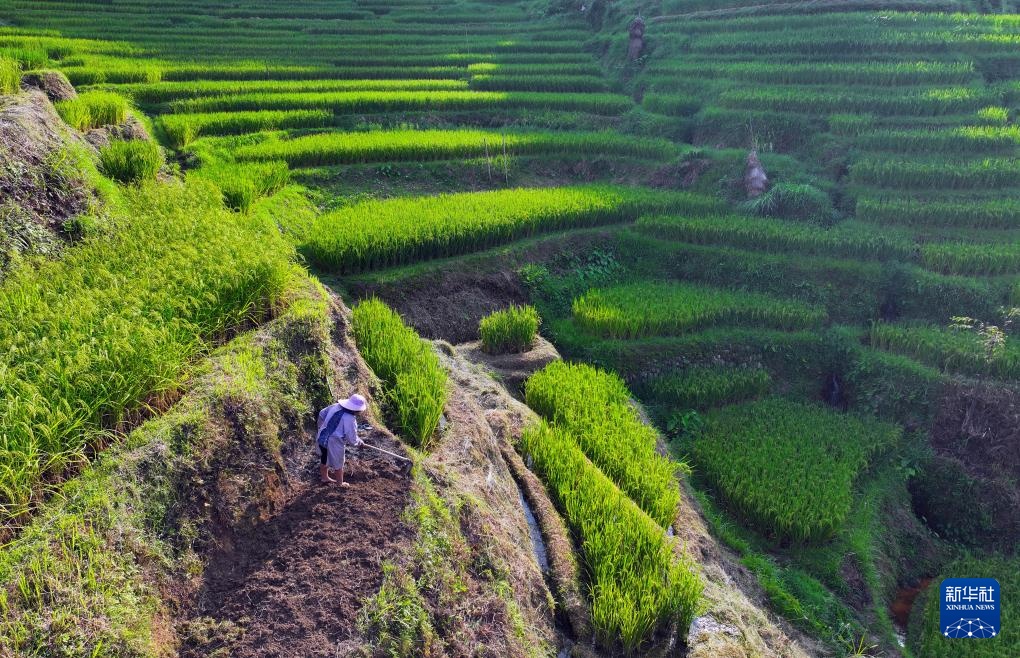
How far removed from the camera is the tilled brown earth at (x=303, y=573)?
12.1 ft

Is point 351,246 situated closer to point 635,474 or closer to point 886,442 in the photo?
point 635,474

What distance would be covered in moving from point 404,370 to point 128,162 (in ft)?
17.8

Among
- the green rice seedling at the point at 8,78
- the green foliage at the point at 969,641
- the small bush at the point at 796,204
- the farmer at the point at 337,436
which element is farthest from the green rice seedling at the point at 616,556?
the small bush at the point at 796,204

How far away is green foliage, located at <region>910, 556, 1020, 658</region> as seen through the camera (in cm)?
663

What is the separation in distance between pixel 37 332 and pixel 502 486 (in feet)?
12.4

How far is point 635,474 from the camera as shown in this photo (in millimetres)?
6754

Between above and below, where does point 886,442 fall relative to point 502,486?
below

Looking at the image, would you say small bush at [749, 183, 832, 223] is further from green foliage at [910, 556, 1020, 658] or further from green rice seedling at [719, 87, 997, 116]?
green foliage at [910, 556, 1020, 658]

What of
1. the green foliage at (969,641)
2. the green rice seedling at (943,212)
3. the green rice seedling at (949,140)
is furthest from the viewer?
the green rice seedling at (949,140)

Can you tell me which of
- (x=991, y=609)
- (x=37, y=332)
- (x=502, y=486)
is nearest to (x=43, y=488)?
(x=37, y=332)

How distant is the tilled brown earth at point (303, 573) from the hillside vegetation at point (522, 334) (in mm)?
22

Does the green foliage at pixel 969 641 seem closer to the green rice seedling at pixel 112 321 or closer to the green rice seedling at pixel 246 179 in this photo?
the green rice seedling at pixel 112 321

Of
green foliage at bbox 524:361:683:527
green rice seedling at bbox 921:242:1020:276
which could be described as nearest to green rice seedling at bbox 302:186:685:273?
green foliage at bbox 524:361:683:527

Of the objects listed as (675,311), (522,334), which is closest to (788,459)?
(675,311)
